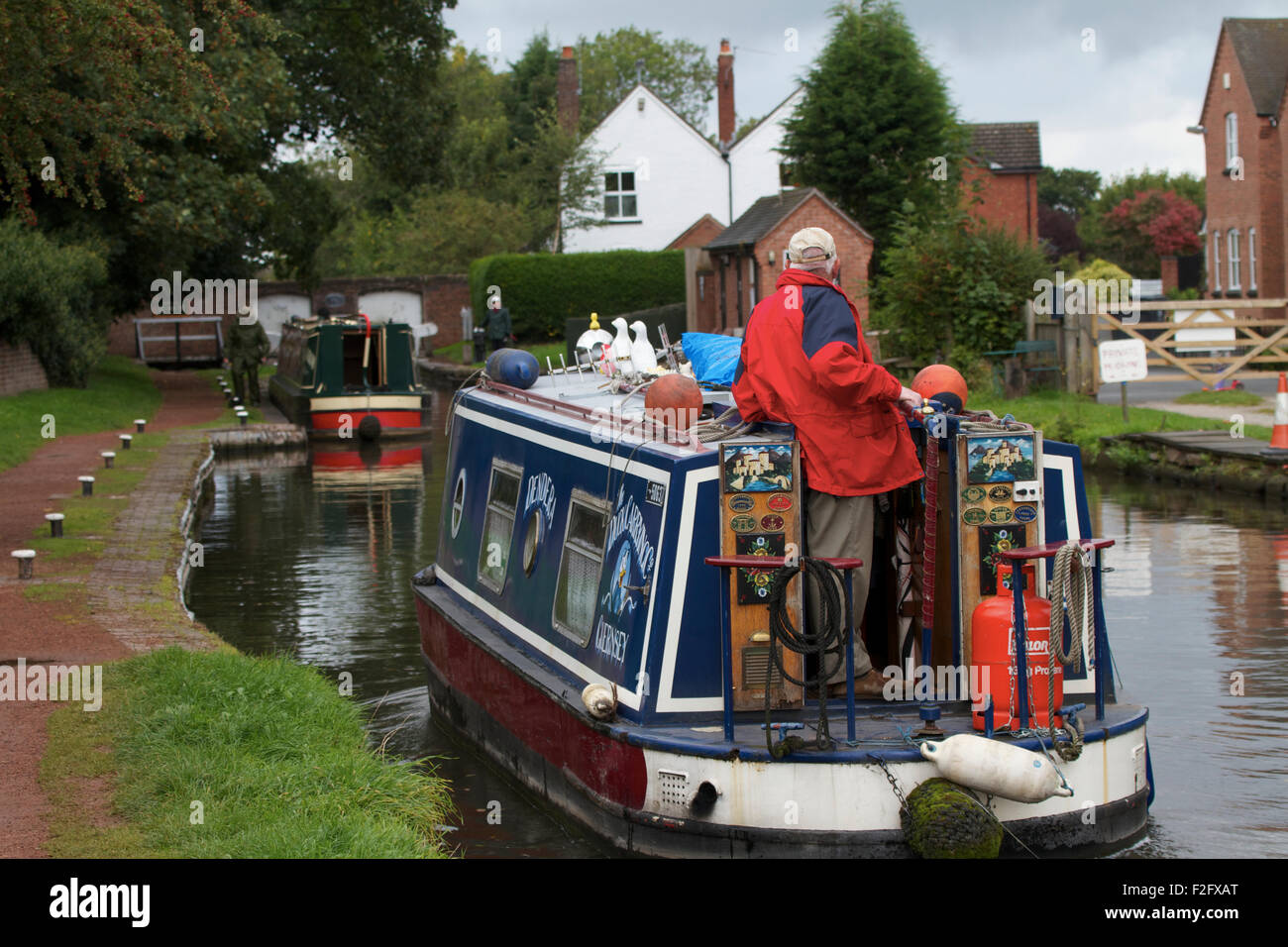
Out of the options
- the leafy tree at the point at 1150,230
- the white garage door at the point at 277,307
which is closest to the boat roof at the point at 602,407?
the white garage door at the point at 277,307

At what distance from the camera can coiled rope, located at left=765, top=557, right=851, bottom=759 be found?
5.98 meters

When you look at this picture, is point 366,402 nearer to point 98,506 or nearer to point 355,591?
point 98,506

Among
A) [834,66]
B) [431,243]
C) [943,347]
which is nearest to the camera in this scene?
[943,347]

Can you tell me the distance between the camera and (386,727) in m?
9.59

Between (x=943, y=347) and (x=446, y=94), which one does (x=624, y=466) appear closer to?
(x=943, y=347)

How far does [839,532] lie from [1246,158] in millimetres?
34974

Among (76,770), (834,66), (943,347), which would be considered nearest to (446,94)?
(834,66)

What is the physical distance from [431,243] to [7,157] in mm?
40464

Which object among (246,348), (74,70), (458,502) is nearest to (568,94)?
(246,348)

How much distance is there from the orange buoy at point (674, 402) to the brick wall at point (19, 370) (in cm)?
1999

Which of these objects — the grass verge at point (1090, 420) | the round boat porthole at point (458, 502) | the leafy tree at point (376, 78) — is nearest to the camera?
the round boat porthole at point (458, 502)

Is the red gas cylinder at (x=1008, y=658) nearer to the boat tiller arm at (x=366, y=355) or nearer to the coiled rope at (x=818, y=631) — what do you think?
the coiled rope at (x=818, y=631)

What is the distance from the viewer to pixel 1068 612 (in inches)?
245

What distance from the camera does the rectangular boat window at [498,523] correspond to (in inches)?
350
